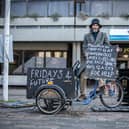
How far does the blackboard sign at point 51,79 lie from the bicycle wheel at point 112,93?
0.86 metres

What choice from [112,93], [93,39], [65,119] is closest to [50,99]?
[65,119]

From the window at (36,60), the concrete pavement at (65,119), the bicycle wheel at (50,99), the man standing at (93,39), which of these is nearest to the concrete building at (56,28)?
the window at (36,60)

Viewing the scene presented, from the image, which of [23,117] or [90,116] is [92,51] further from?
[23,117]

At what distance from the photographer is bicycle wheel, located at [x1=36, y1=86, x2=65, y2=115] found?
995 cm

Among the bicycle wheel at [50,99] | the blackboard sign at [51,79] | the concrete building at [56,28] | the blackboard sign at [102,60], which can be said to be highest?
the concrete building at [56,28]

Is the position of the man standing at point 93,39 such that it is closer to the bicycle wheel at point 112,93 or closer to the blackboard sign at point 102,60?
the blackboard sign at point 102,60

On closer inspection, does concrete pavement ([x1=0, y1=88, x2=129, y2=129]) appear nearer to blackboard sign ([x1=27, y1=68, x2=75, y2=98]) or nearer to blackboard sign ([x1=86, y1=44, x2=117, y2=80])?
blackboard sign ([x1=27, y1=68, x2=75, y2=98])

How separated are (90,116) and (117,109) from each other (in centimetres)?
106

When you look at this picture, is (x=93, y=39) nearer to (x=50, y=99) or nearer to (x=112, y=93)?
(x=112, y=93)

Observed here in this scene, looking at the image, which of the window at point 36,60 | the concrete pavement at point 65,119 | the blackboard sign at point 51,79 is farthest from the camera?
the window at point 36,60

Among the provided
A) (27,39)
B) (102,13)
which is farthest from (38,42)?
(102,13)

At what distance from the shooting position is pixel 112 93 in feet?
34.3

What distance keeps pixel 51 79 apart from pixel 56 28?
1594 cm

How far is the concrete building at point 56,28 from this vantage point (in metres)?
25.5
